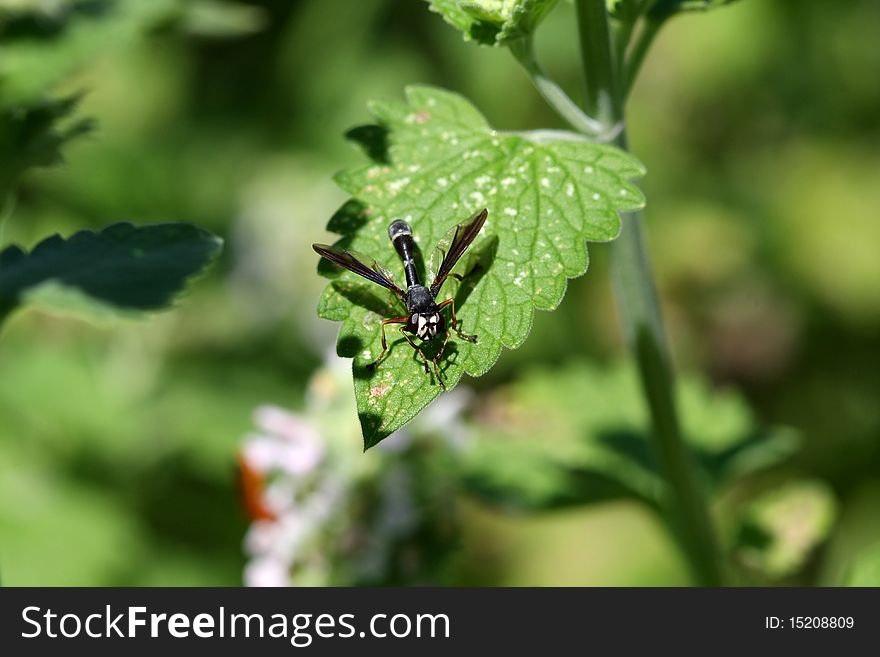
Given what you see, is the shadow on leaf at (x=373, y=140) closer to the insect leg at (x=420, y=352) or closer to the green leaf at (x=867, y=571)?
the insect leg at (x=420, y=352)

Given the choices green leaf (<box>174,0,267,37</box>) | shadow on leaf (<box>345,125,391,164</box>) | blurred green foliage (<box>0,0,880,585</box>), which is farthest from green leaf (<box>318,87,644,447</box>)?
blurred green foliage (<box>0,0,880,585</box>)

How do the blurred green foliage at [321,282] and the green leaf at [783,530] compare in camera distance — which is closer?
the green leaf at [783,530]

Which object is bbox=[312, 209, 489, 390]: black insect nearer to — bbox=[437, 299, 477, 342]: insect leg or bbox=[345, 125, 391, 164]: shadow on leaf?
bbox=[437, 299, 477, 342]: insect leg

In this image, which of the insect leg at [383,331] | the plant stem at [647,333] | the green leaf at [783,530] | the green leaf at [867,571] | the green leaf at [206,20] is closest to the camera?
the insect leg at [383,331]

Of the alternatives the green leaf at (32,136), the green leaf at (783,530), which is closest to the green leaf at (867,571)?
the green leaf at (783,530)

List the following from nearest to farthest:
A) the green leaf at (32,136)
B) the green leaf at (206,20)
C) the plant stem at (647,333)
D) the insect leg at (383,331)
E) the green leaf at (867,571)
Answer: the insect leg at (383,331) < the plant stem at (647,333) < the green leaf at (32,136) < the green leaf at (867,571) < the green leaf at (206,20)

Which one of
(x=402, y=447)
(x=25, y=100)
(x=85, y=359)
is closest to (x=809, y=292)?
(x=402, y=447)

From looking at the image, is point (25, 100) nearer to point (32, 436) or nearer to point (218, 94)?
point (32, 436)
